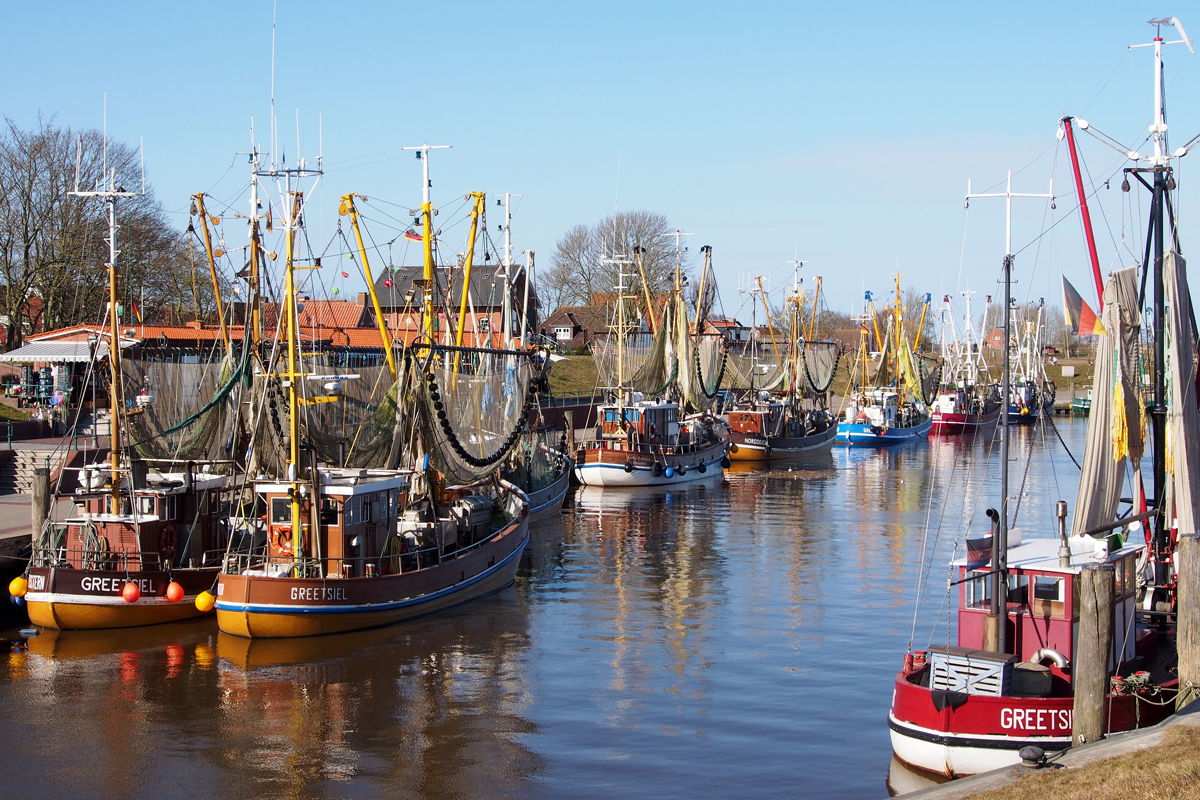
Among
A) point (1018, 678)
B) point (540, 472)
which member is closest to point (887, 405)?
point (540, 472)

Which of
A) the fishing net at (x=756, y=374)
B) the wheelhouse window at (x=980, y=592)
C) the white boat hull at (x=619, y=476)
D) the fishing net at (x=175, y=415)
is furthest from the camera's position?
the fishing net at (x=756, y=374)

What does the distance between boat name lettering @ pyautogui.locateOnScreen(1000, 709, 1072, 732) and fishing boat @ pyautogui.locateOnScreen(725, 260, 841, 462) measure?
54023 millimetres

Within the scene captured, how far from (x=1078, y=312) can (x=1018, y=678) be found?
8.52 metres

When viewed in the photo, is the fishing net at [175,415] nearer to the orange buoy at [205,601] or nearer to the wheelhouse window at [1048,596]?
the orange buoy at [205,601]

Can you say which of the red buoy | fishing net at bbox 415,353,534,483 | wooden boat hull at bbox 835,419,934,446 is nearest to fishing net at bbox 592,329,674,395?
fishing net at bbox 415,353,534,483

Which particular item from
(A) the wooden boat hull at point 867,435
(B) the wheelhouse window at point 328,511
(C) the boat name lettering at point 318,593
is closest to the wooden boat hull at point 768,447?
(A) the wooden boat hull at point 867,435

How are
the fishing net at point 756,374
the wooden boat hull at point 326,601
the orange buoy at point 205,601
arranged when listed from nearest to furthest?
1. the wooden boat hull at point 326,601
2. the orange buoy at point 205,601
3. the fishing net at point 756,374

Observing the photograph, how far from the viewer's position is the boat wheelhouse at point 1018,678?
1683 cm

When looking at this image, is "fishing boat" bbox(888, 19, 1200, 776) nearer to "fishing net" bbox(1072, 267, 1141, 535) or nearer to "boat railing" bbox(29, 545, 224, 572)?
"fishing net" bbox(1072, 267, 1141, 535)

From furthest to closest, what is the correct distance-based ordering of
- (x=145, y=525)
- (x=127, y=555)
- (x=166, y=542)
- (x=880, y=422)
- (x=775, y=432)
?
1. (x=880, y=422)
2. (x=775, y=432)
3. (x=166, y=542)
4. (x=145, y=525)
5. (x=127, y=555)

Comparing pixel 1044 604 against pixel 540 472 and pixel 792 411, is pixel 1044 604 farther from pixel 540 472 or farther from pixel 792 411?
pixel 792 411

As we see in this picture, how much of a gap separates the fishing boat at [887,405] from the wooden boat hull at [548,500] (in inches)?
1599

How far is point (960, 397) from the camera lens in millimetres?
105062

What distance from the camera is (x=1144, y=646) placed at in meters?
20.2
